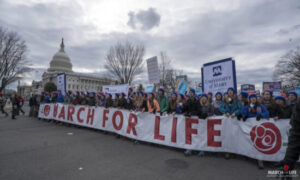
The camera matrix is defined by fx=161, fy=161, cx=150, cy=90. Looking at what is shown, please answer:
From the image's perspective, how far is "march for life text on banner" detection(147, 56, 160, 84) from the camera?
7189 millimetres

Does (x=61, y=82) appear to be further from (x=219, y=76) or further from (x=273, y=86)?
(x=273, y=86)

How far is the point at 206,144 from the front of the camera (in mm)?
4637

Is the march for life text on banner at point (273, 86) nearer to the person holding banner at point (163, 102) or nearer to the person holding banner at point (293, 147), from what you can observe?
the person holding banner at point (163, 102)

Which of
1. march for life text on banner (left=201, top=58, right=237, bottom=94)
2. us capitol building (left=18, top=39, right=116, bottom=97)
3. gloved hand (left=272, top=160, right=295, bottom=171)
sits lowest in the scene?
gloved hand (left=272, top=160, right=295, bottom=171)

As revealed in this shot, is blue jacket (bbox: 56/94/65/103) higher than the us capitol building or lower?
lower

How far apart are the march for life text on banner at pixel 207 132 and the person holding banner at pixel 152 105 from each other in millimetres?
227

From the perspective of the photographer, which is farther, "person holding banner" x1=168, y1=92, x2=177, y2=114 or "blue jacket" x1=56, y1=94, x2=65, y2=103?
"blue jacket" x1=56, y1=94, x2=65, y2=103

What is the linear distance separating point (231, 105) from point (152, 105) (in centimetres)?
263

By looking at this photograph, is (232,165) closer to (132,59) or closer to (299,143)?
(299,143)

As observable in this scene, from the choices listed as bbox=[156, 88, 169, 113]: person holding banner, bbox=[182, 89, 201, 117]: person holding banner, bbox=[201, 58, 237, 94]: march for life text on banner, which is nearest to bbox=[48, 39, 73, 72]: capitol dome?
bbox=[156, 88, 169, 113]: person holding banner

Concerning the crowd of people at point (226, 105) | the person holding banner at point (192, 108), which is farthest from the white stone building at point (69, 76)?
the person holding banner at point (192, 108)

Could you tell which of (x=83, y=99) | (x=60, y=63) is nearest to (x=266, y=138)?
(x=83, y=99)

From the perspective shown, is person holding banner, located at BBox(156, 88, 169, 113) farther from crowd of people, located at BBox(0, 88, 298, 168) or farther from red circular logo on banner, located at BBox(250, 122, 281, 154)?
red circular logo on banner, located at BBox(250, 122, 281, 154)

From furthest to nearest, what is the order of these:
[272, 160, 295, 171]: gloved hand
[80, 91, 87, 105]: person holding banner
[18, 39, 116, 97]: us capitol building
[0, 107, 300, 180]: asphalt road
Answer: [18, 39, 116, 97]: us capitol building < [80, 91, 87, 105]: person holding banner < [0, 107, 300, 180]: asphalt road < [272, 160, 295, 171]: gloved hand
